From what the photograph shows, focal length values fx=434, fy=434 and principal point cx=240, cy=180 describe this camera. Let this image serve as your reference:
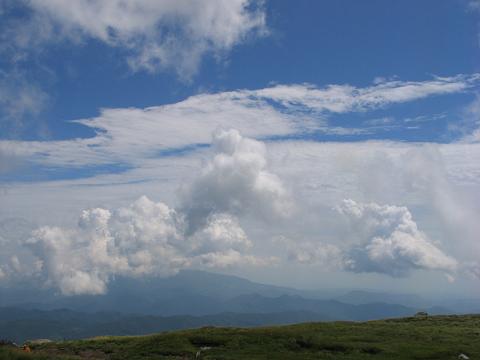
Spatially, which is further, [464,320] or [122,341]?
[464,320]

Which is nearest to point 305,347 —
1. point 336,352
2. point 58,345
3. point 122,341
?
point 336,352

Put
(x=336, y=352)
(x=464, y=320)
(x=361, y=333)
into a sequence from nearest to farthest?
(x=336, y=352) → (x=361, y=333) → (x=464, y=320)

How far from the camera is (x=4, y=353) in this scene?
1857 inches

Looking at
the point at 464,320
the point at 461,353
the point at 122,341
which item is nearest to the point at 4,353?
the point at 122,341

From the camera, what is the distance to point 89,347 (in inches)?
2489

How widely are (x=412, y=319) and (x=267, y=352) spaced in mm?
48092

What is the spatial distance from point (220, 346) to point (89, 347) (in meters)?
22.1

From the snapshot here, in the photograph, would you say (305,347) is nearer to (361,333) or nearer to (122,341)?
(361,333)

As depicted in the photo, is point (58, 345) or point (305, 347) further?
point (58, 345)

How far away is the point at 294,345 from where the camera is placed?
5297 centimetres

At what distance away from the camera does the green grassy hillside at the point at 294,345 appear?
48.7 metres

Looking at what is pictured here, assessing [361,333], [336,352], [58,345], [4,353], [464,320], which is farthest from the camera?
[464,320]

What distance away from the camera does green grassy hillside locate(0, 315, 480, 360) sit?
48719 millimetres

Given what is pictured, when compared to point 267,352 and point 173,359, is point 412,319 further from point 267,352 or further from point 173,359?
point 173,359
